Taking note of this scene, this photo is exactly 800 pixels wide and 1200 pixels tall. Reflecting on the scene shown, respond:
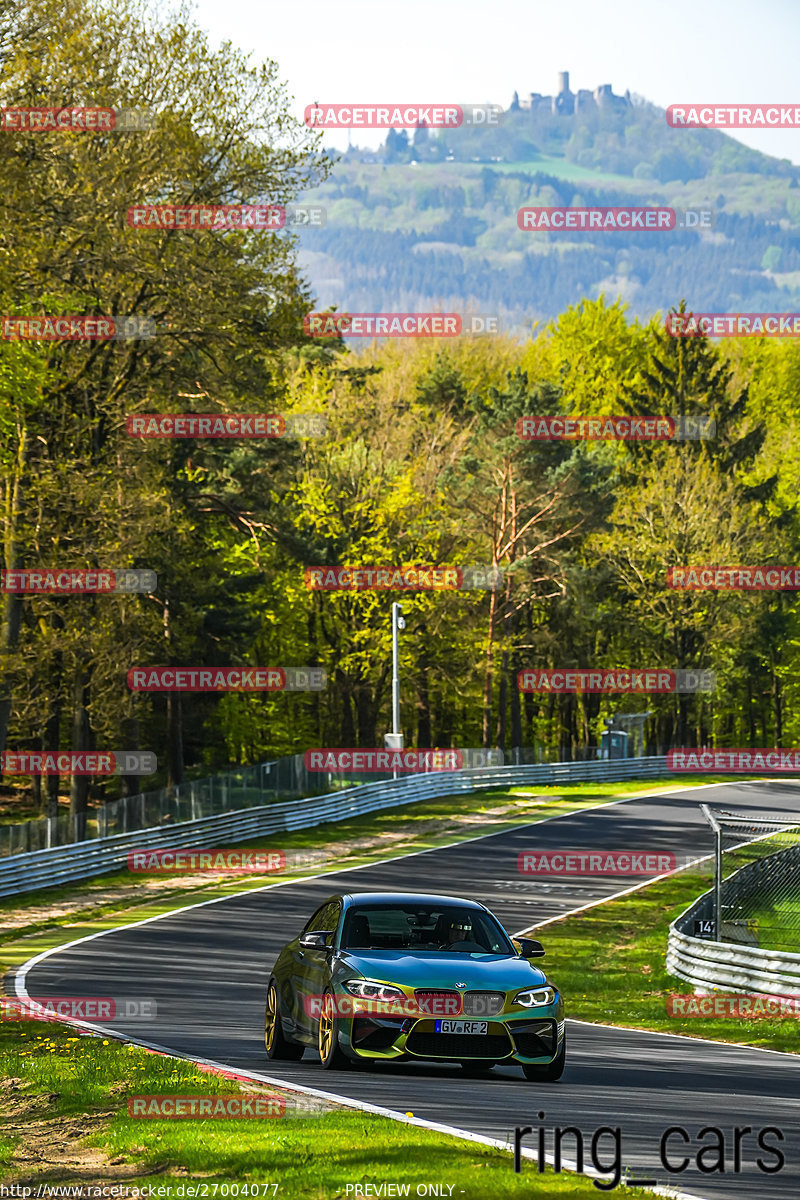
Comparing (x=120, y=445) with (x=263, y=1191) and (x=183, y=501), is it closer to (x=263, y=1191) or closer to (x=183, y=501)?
(x=183, y=501)

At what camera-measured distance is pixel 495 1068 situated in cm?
1239

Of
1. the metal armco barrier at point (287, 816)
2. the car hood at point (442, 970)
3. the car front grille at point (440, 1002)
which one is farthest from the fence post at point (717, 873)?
the metal armco barrier at point (287, 816)

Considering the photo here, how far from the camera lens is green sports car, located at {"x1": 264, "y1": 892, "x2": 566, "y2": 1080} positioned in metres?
10.9

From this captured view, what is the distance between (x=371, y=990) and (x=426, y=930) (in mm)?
1290

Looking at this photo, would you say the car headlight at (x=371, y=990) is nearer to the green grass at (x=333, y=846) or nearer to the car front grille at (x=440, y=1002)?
the car front grille at (x=440, y=1002)

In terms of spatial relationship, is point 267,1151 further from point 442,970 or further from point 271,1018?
point 271,1018

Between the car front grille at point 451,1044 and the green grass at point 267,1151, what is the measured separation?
42 cm

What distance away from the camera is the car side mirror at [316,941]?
11.7 metres

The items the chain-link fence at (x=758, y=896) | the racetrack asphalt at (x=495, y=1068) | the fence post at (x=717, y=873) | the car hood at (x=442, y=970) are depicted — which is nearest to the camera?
the racetrack asphalt at (x=495, y=1068)

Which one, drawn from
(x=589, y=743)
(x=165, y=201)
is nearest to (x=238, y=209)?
(x=165, y=201)

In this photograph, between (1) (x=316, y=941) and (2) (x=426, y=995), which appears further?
(1) (x=316, y=941)

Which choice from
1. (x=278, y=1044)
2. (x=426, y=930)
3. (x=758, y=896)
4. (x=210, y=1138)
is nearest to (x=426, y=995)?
(x=426, y=930)

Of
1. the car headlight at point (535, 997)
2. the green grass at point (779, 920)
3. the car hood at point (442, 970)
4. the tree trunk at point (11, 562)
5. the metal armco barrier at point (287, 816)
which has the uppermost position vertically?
the tree trunk at point (11, 562)

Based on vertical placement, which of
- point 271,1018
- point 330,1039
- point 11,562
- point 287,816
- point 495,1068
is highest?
point 11,562
